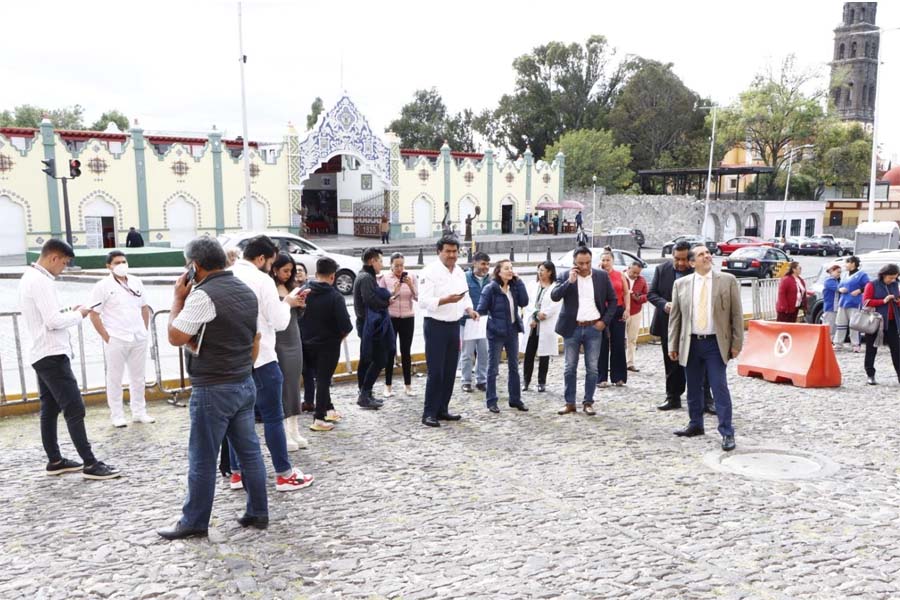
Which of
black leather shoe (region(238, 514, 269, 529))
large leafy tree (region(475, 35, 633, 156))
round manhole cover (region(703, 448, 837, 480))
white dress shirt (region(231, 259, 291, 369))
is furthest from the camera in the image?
large leafy tree (region(475, 35, 633, 156))

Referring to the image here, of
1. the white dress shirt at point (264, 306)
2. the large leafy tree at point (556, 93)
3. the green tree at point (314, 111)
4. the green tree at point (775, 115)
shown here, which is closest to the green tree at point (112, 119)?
the green tree at point (314, 111)

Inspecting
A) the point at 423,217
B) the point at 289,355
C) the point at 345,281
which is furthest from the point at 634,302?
the point at 423,217

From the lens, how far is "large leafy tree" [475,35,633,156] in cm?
6812

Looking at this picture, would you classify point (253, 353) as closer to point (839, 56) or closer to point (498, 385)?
point (498, 385)

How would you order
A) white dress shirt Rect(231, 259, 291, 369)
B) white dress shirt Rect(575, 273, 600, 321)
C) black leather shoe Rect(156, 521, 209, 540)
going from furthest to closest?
white dress shirt Rect(575, 273, 600, 321), white dress shirt Rect(231, 259, 291, 369), black leather shoe Rect(156, 521, 209, 540)

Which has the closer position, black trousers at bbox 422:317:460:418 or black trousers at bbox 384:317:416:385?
black trousers at bbox 422:317:460:418

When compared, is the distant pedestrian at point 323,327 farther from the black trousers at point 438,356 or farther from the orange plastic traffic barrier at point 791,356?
the orange plastic traffic barrier at point 791,356

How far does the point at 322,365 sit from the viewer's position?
22.9ft

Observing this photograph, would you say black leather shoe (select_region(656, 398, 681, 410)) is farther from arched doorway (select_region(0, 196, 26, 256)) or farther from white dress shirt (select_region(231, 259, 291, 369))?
arched doorway (select_region(0, 196, 26, 256))

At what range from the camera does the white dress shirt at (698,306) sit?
6691 mm

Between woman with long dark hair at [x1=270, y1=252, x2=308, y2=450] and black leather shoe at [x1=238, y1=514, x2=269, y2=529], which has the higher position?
woman with long dark hair at [x1=270, y1=252, x2=308, y2=450]

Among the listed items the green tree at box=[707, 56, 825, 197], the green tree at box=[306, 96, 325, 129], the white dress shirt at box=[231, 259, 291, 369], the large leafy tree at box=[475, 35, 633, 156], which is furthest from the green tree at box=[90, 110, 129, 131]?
the white dress shirt at box=[231, 259, 291, 369]

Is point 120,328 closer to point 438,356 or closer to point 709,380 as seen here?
point 438,356

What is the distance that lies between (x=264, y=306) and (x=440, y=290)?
2.31m
